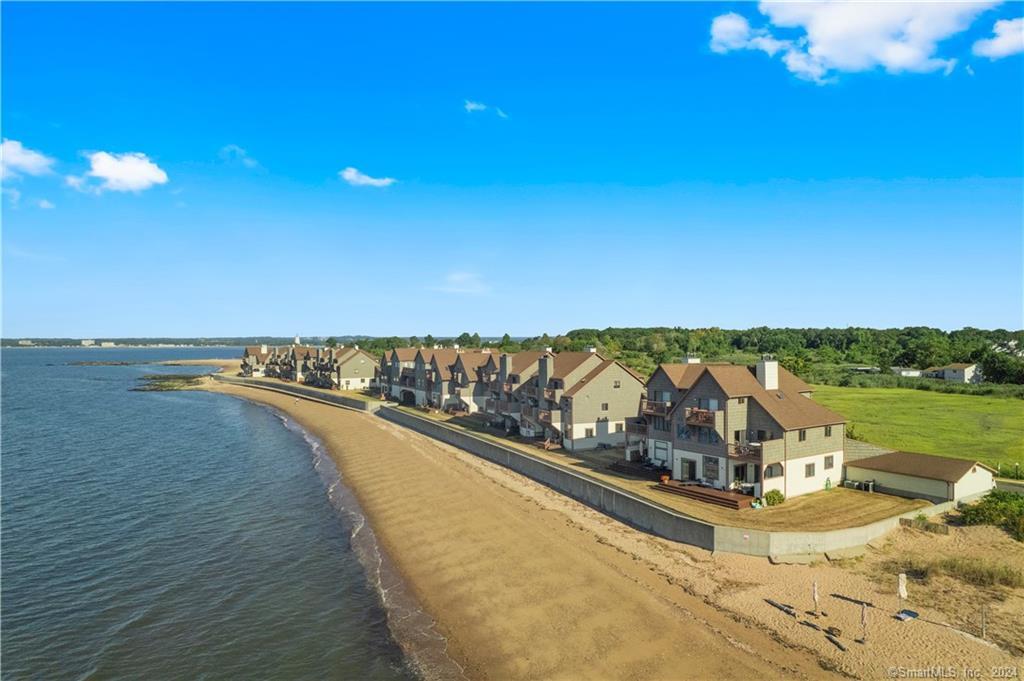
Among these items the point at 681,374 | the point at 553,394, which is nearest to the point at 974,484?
the point at 681,374

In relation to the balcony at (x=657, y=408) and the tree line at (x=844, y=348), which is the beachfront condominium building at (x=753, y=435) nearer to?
the balcony at (x=657, y=408)

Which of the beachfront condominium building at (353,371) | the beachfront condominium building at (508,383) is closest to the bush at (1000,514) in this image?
the beachfront condominium building at (508,383)

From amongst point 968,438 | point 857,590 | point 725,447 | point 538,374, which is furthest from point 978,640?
point 538,374

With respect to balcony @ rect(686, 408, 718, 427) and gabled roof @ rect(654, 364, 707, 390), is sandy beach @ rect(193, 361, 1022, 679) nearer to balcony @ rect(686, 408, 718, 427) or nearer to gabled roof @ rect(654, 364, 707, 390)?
balcony @ rect(686, 408, 718, 427)

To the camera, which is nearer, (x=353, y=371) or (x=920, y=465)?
(x=920, y=465)

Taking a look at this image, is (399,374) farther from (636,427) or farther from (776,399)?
(776,399)

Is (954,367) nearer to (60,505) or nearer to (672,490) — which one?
(672,490)
